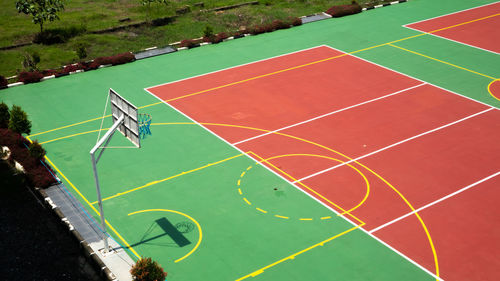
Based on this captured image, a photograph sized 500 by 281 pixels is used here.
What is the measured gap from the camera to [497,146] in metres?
39.6

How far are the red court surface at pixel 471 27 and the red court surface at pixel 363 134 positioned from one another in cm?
1231

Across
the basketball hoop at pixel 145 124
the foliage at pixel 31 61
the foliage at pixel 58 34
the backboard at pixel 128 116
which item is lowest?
the basketball hoop at pixel 145 124

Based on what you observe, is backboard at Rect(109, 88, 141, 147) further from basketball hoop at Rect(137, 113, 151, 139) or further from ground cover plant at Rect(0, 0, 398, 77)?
ground cover plant at Rect(0, 0, 398, 77)

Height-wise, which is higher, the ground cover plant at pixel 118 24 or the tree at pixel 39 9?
the tree at pixel 39 9

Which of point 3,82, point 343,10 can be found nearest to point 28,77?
point 3,82

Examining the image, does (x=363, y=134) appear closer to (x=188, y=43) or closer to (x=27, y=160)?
(x=188, y=43)

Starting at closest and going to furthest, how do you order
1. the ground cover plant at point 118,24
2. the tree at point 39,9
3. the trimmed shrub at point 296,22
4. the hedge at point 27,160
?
1. the hedge at point 27,160
2. the ground cover plant at point 118,24
3. the tree at point 39,9
4. the trimmed shrub at point 296,22

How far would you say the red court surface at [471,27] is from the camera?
57.9 m

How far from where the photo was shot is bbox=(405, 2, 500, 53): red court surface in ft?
190

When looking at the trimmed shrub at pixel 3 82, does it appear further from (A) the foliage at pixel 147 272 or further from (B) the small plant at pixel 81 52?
(A) the foliage at pixel 147 272

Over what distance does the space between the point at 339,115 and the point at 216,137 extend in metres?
9.66

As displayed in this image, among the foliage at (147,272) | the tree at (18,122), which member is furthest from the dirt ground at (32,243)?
the tree at (18,122)

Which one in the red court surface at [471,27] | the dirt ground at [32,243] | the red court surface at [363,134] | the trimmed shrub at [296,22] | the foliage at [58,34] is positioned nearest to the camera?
the dirt ground at [32,243]

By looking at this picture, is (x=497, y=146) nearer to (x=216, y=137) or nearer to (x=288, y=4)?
(x=216, y=137)
